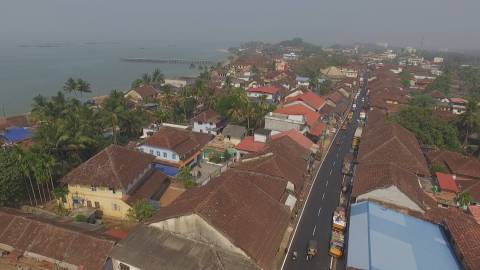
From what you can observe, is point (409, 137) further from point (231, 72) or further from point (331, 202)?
point (231, 72)

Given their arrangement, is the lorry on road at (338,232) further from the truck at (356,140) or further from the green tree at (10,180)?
the green tree at (10,180)

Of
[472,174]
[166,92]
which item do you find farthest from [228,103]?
[472,174]

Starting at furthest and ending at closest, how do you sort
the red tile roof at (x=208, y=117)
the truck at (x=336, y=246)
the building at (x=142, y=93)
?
the building at (x=142, y=93) < the red tile roof at (x=208, y=117) < the truck at (x=336, y=246)

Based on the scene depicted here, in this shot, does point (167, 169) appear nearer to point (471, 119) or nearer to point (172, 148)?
point (172, 148)

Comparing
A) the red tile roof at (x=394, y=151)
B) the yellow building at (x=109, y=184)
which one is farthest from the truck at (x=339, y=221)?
the yellow building at (x=109, y=184)

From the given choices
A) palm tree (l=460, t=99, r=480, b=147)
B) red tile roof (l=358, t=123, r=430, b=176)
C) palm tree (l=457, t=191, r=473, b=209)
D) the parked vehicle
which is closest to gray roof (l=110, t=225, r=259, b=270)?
the parked vehicle

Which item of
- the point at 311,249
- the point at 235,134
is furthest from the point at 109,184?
the point at 235,134
